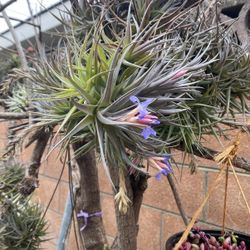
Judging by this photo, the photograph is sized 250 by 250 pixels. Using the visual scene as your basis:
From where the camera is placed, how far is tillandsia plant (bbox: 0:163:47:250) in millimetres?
897

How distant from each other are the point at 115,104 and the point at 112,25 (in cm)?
23

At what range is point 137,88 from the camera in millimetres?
437

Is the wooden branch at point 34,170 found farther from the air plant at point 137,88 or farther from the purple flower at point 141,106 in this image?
the purple flower at point 141,106

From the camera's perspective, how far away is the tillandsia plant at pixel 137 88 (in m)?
0.44

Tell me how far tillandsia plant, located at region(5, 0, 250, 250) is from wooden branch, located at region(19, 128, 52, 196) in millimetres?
190

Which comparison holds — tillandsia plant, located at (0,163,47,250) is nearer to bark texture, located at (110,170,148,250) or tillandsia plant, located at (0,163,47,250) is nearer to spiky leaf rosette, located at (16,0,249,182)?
bark texture, located at (110,170,148,250)

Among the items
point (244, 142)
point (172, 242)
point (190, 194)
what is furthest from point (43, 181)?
point (172, 242)

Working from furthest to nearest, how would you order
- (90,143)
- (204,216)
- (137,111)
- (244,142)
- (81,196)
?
(204,216), (244,142), (81,196), (90,143), (137,111)

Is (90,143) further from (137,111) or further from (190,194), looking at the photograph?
(190,194)

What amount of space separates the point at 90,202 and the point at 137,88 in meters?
0.50

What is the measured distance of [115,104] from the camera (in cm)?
43

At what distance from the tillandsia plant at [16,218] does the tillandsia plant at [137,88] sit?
0.31 m

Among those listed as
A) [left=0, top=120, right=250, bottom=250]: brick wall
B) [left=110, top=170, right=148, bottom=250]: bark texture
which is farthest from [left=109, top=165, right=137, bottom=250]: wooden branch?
[left=0, top=120, right=250, bottom=250]: brick wall

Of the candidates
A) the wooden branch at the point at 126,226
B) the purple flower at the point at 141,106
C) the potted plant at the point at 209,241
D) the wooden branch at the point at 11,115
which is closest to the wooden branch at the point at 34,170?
the wooden branch at the point at 11,115
